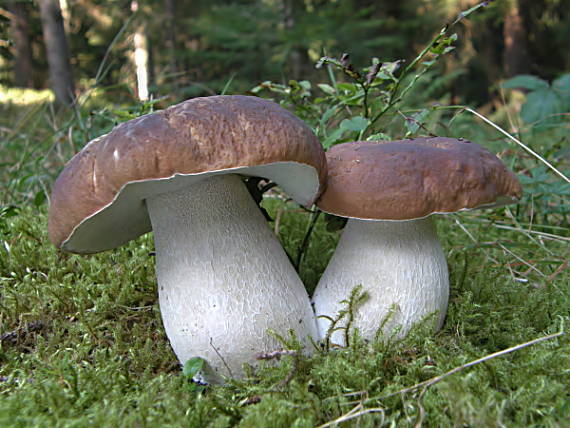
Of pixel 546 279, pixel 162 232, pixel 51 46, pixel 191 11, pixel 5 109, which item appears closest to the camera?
pixel 162 232

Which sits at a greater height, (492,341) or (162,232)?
(162,232)

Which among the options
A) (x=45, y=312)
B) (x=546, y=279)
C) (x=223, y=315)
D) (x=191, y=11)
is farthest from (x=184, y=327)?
(x=191, y=11)

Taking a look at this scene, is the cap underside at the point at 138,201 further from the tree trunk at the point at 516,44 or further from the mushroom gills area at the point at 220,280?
the tree trunk at the point at 516,44

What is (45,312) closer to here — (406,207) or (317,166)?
(317,166)

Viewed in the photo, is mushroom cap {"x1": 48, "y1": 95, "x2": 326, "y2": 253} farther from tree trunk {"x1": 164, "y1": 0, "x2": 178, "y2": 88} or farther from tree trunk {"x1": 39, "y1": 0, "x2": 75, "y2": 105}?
tree trunk {"x1": 164, "y1": 0, "x2": 178, "y2": 88}

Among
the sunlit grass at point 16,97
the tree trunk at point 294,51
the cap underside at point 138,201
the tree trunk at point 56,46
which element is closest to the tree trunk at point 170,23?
the tree trunk at point 56,46

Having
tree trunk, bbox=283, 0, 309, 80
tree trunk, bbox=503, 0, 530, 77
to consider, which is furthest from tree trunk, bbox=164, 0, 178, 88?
tree trunk, bbox=503, 0, 530, 77

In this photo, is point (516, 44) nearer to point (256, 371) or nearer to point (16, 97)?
point (16, 97)
